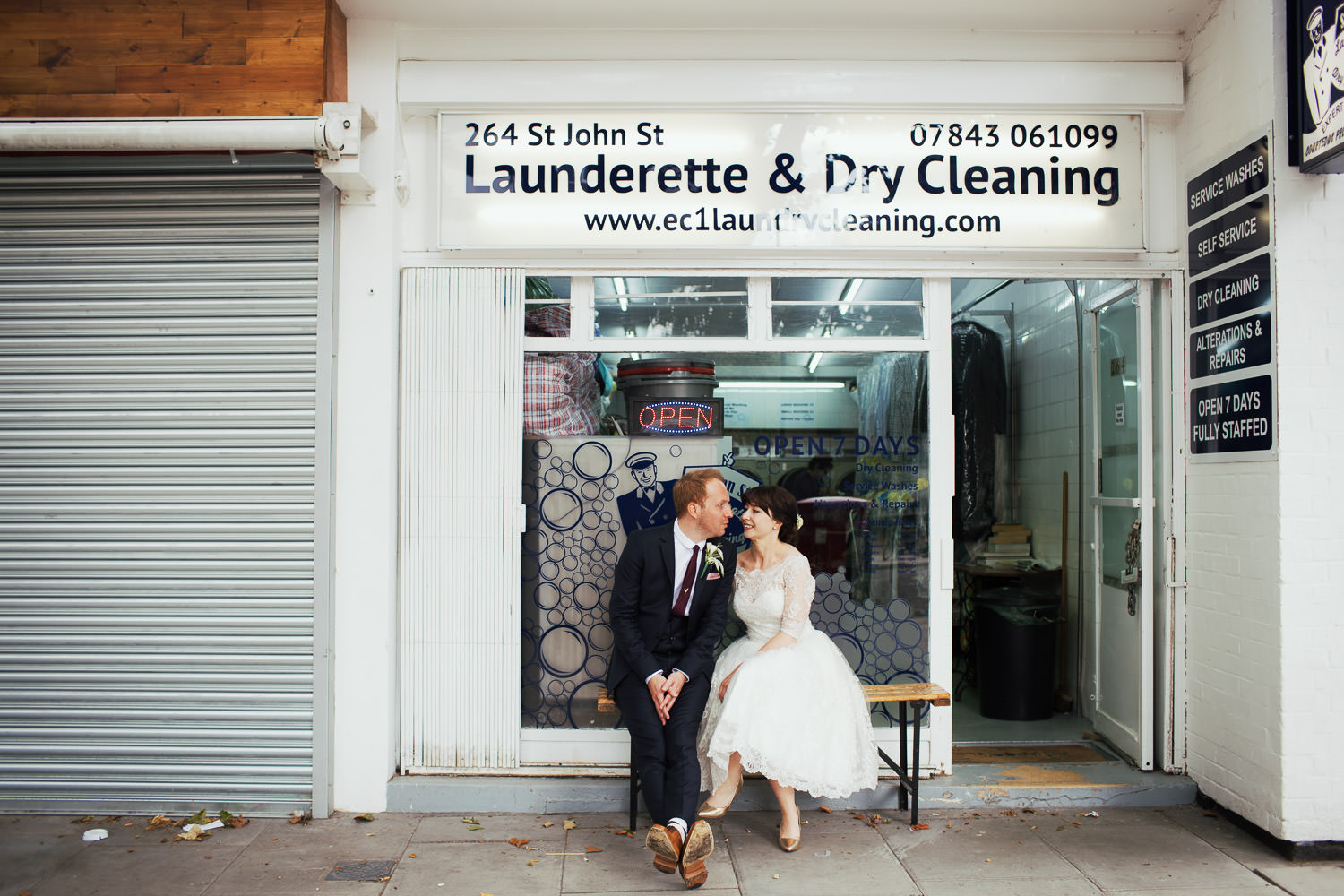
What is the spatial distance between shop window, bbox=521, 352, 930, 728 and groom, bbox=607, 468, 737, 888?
525 mm

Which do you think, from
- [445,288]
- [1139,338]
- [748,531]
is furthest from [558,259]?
[1139,338]

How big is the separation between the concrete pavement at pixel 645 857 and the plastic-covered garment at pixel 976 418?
2370 mm

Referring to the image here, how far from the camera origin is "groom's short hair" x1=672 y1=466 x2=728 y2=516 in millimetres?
3961

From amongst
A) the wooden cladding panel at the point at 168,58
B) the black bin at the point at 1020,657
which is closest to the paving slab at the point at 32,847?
the wooden cladding panel at the point at 168,58

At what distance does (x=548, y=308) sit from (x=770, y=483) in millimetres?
1518

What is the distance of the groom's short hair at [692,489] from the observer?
156 inches

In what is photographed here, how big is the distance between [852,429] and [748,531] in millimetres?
955

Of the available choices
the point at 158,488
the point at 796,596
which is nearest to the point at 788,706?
the point at 796,596

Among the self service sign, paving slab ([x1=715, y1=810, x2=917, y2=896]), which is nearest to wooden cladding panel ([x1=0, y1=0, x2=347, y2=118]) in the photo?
the self service sign

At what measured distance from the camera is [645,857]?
3.82 m

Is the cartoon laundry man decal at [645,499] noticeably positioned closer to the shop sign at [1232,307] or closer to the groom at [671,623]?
the groom at [671,623]

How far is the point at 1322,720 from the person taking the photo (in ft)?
12.4

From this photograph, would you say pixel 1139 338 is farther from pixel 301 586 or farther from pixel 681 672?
pixel 301 586

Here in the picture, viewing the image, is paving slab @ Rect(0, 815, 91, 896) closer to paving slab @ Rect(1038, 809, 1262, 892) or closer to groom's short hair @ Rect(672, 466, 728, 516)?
groom's short hair @ Rect(672, 466, 728, 516)
